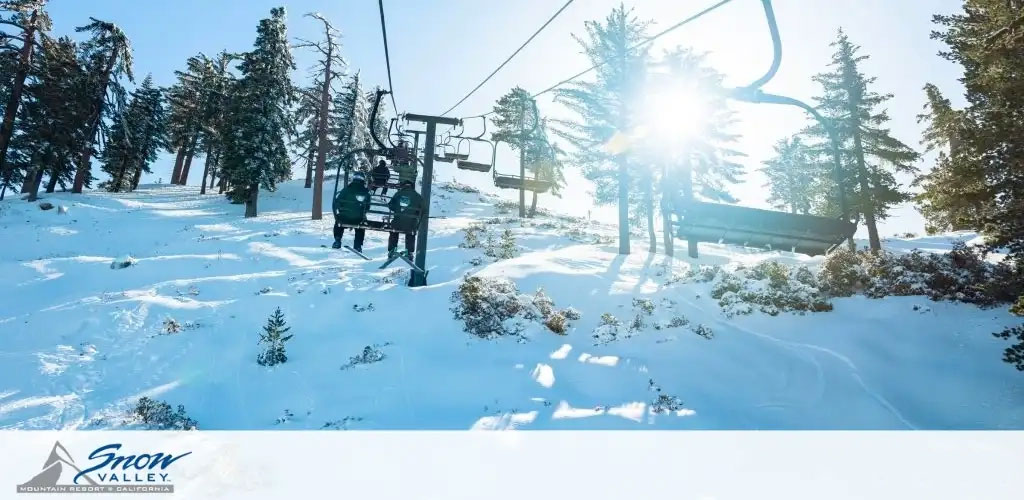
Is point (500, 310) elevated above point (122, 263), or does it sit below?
above

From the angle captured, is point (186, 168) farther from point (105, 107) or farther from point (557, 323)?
point (557, 323)

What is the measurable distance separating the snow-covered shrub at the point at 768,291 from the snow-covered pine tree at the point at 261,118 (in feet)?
95.8

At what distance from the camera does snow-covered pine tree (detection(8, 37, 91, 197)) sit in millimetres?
31916

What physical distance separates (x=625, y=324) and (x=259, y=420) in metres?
9.10

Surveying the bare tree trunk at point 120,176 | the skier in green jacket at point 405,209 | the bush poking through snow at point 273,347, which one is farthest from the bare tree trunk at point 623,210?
the bare tree trunk at point 120,176

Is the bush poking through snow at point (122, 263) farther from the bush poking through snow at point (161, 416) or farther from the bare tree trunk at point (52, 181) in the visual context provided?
the bare tree trunk at point (52, 181)

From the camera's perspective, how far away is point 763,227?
29.0 ft

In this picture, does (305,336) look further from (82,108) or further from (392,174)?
(82,108)

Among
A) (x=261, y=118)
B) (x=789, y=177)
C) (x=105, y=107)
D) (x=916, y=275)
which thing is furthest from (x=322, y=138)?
(x=789, y=177)

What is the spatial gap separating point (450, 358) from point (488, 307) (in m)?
2.63
